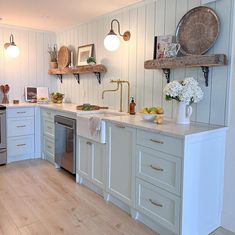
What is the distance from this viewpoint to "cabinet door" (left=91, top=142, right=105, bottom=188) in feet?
9.19

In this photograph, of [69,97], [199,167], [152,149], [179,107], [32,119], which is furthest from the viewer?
[69,97]

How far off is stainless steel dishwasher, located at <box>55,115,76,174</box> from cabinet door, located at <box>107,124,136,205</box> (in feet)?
2.55

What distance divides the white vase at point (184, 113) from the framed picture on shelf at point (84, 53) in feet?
6.58

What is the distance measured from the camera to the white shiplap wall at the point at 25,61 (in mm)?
4348

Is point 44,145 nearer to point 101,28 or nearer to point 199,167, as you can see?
point 101,28

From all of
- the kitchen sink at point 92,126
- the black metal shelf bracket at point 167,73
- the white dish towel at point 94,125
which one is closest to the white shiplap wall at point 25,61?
the kitchen sink at point 92,126

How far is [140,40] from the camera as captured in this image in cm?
307

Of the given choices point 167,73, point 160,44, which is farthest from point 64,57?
point 167,73

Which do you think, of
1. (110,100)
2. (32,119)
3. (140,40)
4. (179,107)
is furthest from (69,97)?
(179,107)

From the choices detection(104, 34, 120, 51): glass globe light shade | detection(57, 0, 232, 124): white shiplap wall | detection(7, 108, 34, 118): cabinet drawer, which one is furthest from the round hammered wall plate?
detection(7, 108, 34, 118): cabinet drawer

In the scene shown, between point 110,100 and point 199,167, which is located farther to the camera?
point 110,100

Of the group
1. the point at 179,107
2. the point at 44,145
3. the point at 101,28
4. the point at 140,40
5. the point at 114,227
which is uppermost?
the point at 101,28

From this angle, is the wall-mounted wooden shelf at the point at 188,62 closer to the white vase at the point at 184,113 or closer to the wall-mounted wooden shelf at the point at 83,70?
the white vase at the point at 184,113

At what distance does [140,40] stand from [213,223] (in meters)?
2.12
